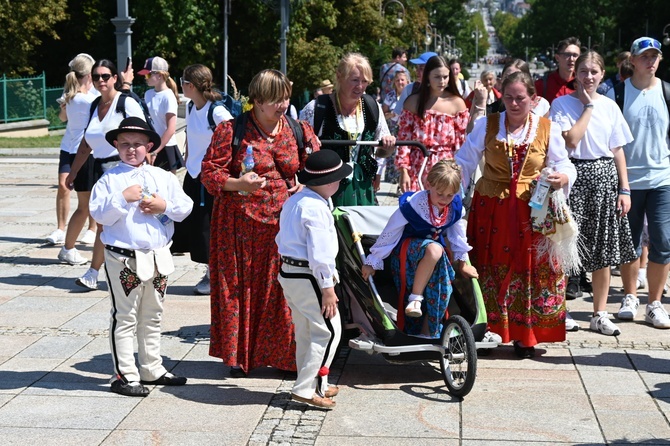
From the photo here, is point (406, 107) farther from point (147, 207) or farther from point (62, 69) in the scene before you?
point (62, 69)

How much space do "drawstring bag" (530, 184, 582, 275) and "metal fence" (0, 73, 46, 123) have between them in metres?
26.1

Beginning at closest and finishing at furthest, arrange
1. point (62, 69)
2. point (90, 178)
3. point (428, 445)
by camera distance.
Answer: point (428, 445), point (90, 178), point (62, 69)

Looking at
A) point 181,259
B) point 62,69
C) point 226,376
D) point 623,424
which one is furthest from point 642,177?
point 62,69

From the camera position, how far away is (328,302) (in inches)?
228

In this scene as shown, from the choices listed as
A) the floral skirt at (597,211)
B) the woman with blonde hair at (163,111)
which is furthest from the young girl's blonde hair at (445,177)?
the woman with blonde hair at (163,111)

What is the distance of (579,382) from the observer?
653 centimetres

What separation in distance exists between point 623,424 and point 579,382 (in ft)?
2.82

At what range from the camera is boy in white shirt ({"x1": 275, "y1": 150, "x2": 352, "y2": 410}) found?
570 centimetres

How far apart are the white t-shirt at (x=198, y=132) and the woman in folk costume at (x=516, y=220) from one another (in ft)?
7.58

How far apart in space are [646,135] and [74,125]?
574cm

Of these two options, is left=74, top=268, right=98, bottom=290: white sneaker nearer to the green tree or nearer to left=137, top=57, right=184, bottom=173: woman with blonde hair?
left=137, top=57, right=184, bottom=173: woman with blonde hair

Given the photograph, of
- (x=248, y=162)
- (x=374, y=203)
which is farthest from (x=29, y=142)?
(x=248, y=162)

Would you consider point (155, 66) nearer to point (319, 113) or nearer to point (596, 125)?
point (319, 113)

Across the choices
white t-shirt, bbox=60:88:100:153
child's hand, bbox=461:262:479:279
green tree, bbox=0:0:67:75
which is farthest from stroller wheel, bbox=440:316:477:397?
green tree, bbox=0:0:67:75
